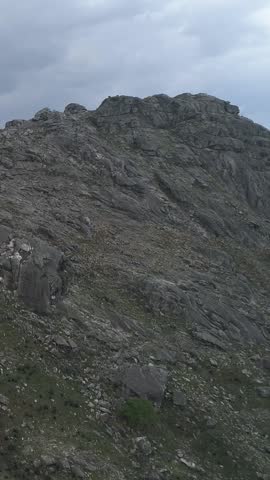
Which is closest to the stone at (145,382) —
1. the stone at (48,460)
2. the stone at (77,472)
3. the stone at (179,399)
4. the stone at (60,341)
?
the stone at (179,399)

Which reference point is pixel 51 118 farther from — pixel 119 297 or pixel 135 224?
pixel 119 297

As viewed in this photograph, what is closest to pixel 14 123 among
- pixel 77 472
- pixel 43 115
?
pixel 43 115

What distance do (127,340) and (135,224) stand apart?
56.4 feet

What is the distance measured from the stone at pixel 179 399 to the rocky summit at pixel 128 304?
7 centimetres

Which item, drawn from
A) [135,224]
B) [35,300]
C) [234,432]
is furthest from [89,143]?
[234,432]

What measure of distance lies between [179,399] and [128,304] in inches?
321

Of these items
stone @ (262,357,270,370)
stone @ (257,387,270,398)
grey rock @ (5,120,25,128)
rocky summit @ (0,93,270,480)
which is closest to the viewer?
rocky summit @ (0,93,270,480)

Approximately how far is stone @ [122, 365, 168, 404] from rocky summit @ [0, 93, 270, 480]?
0.09 meters

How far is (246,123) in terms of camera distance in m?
69.3

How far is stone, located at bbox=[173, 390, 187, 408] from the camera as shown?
25852mm

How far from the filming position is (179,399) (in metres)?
26.0

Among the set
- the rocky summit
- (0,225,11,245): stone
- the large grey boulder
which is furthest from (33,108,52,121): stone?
the large grey boulder

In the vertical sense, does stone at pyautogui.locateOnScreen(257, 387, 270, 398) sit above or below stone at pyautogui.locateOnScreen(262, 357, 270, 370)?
below

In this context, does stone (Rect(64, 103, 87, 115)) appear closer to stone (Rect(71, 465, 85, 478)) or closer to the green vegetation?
the green vegetation
